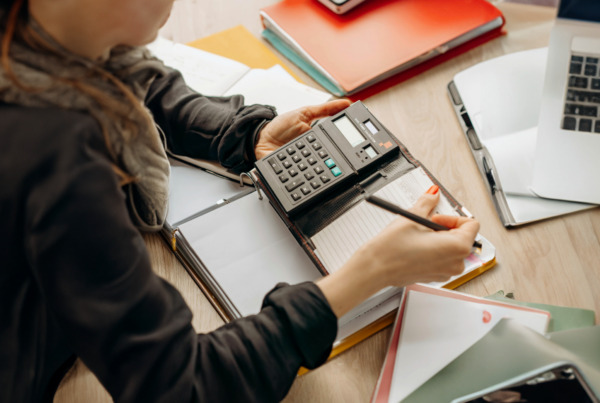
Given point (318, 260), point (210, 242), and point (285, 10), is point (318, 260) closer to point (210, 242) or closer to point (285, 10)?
point (210, 242)

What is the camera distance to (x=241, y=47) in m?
0.87

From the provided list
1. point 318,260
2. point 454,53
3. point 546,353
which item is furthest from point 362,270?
point 454,53

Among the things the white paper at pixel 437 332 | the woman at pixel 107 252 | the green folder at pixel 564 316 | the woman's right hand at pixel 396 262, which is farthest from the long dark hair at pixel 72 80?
the green folder at pixel 564 316

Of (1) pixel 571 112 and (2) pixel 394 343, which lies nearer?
(2) pixel 394 343

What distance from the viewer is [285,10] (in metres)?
0.88

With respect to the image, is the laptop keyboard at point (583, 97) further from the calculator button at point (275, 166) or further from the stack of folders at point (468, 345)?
the calculator button at point (275, 166)

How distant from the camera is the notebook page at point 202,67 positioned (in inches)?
31.0

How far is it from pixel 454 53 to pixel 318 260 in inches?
20.4

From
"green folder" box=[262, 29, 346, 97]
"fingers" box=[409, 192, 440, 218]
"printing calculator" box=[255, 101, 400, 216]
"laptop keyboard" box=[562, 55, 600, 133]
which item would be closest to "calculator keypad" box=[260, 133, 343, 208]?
"printing calculator" box=[255, 101, 400, 216]

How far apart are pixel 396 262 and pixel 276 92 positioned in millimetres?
410

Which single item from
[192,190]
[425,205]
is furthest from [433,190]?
[192,190]

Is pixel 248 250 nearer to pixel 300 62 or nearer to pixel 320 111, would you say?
pixel 320 111

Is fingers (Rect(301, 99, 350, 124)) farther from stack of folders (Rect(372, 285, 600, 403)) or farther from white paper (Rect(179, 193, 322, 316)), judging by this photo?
stack of folders (Rect(372, 285, 600, 403))

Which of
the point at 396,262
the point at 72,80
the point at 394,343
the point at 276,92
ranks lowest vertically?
the point at 394,343
